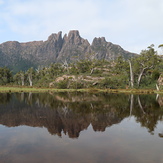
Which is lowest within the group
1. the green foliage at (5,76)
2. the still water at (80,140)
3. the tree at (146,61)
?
the still water at (80,140)

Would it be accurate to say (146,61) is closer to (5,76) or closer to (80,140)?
(80,140)

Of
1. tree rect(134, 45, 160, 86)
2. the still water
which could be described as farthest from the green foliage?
the still water

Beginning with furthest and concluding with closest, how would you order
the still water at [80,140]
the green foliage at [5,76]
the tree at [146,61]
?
the green foliage at [5,76] → the tree at [146,61] → the still water at [80,140]

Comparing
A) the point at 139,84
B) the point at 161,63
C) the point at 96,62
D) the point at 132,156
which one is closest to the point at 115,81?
the point at 139,84

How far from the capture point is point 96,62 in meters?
76.4

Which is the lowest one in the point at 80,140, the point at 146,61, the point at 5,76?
the point at 80,140

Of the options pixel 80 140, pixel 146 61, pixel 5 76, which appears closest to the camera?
pixel 80 140

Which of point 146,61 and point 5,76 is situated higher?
point 146,61

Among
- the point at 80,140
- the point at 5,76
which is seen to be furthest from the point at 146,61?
the point at 5,76

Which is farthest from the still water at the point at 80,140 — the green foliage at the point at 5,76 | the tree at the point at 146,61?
the green foliage at the point at 5,76

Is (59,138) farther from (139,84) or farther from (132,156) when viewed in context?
(139,84)

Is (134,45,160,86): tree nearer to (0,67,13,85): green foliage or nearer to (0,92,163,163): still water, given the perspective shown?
(0,92,163,163): still water

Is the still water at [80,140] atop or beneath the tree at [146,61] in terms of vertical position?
beneath

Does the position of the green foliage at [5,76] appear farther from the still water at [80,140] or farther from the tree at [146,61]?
the still water at [80,140]
